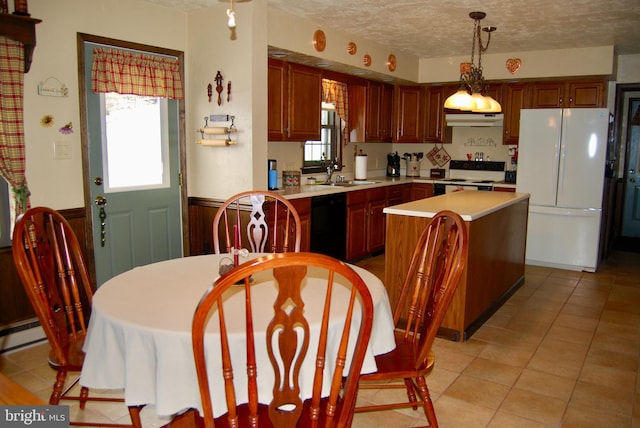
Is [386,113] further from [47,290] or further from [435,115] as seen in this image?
[47,290]

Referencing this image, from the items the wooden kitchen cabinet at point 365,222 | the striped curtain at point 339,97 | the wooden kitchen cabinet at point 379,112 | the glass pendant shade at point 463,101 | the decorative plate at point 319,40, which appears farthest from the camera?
the wooden kitchen cabinet at point 379,112

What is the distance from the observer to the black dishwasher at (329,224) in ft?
16.0

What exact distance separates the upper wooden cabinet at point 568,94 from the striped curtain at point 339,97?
2171mm

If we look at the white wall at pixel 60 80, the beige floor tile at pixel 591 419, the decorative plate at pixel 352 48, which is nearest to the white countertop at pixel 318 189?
the decorative plate at pixel 352 48

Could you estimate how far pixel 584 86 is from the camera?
5891 millimetres

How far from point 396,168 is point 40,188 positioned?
463cm

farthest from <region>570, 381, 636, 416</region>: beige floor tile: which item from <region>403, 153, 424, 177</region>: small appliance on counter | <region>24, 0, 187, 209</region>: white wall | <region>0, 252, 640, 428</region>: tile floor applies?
<region>403, 153, 424, 177</region>: small appliance on counter

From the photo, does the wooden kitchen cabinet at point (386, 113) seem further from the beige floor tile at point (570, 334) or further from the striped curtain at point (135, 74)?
the beige floor tile at point (570, 334)

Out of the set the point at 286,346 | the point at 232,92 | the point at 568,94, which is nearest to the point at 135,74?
the point at 232,92

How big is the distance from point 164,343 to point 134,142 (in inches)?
112

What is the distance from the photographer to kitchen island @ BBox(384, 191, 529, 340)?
347cm

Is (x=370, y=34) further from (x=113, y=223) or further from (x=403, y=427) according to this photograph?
(x=403, y=427)

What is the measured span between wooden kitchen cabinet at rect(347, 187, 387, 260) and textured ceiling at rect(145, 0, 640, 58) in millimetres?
1632

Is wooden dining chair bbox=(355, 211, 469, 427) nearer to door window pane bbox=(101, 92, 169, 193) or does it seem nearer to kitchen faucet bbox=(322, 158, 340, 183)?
door window pane bbox=(101, 92, 169, 193)
